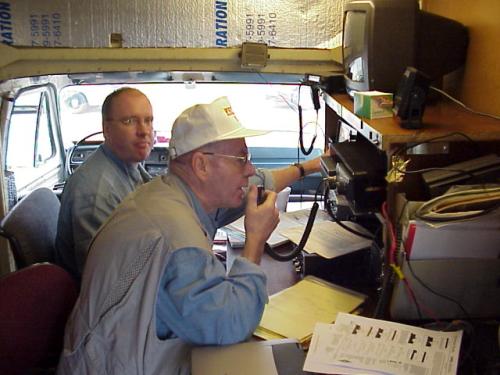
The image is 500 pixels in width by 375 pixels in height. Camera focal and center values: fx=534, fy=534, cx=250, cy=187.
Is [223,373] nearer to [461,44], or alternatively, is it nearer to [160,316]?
[160,316]

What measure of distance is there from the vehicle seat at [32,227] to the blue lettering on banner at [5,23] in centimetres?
61

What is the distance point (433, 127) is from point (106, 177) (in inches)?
48.1

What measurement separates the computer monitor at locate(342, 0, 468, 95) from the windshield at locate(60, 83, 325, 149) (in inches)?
57.8

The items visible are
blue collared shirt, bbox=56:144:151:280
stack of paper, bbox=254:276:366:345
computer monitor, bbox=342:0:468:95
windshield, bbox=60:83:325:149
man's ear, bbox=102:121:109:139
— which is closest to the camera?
stack of paper, bbox=254:276:366:345

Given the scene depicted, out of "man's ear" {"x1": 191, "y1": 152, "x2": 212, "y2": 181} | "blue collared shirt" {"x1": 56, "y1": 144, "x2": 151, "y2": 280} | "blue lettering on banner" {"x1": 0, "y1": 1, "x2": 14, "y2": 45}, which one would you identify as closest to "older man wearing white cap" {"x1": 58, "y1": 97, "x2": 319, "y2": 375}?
"man's ear" {"x1": 191, "y1": 152, "x2": 212, "y2": 181}

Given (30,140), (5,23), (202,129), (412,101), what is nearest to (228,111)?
(202,129)

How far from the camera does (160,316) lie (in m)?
1.23

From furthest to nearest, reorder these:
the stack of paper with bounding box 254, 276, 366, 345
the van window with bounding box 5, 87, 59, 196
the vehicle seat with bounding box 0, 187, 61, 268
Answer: the van window with bounding box 5, 87, 59, 196 → the vehicle seat with bounding box 0, 187, 61, 268 → the stack of paper with bounding box 254, 276, 366, 345

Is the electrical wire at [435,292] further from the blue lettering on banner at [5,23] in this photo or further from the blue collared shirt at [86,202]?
the blue lettering on banner at [5,23]

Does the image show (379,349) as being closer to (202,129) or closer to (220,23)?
(202,129)

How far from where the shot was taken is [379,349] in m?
1.16

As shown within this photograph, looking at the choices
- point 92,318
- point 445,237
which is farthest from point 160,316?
point 445,237

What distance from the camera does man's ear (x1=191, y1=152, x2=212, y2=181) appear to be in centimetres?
140

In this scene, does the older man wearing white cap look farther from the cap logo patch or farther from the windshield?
the windshield
